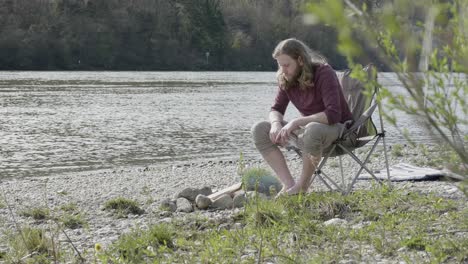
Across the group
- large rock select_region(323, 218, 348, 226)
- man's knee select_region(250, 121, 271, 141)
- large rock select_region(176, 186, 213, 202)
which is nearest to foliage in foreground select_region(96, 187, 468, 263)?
large rock select_region(323, 218, 348, 226)

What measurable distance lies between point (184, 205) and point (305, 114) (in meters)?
1.19

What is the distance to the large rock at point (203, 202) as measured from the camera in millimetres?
5773

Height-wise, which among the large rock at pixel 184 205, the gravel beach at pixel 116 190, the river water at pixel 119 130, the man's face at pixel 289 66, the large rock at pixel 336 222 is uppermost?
the man's face at pixel 289 66

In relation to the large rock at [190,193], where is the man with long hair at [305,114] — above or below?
above

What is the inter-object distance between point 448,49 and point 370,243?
1812 millimetres

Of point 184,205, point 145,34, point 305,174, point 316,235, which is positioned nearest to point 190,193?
point 184,205

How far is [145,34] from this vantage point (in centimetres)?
8281

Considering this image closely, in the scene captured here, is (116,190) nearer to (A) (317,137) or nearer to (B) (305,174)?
(B) (305,174)

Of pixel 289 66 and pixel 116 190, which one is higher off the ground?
pixel 289 66

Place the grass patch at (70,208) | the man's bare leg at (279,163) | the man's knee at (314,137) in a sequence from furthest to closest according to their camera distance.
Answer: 1. the grass patch at (70,208)
2. the man's bare leg at (279,163)
3. the man's knee at (314,137)

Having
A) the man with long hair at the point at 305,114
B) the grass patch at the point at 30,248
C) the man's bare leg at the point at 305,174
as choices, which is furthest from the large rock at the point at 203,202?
the grass patch at the point at 30,248

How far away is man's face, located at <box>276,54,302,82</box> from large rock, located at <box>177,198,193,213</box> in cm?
127

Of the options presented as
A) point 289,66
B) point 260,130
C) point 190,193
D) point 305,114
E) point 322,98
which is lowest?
point 190,193

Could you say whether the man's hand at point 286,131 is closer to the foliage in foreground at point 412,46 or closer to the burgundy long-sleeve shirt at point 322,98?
the burgundy long-sleeve shirt at point 322,98
